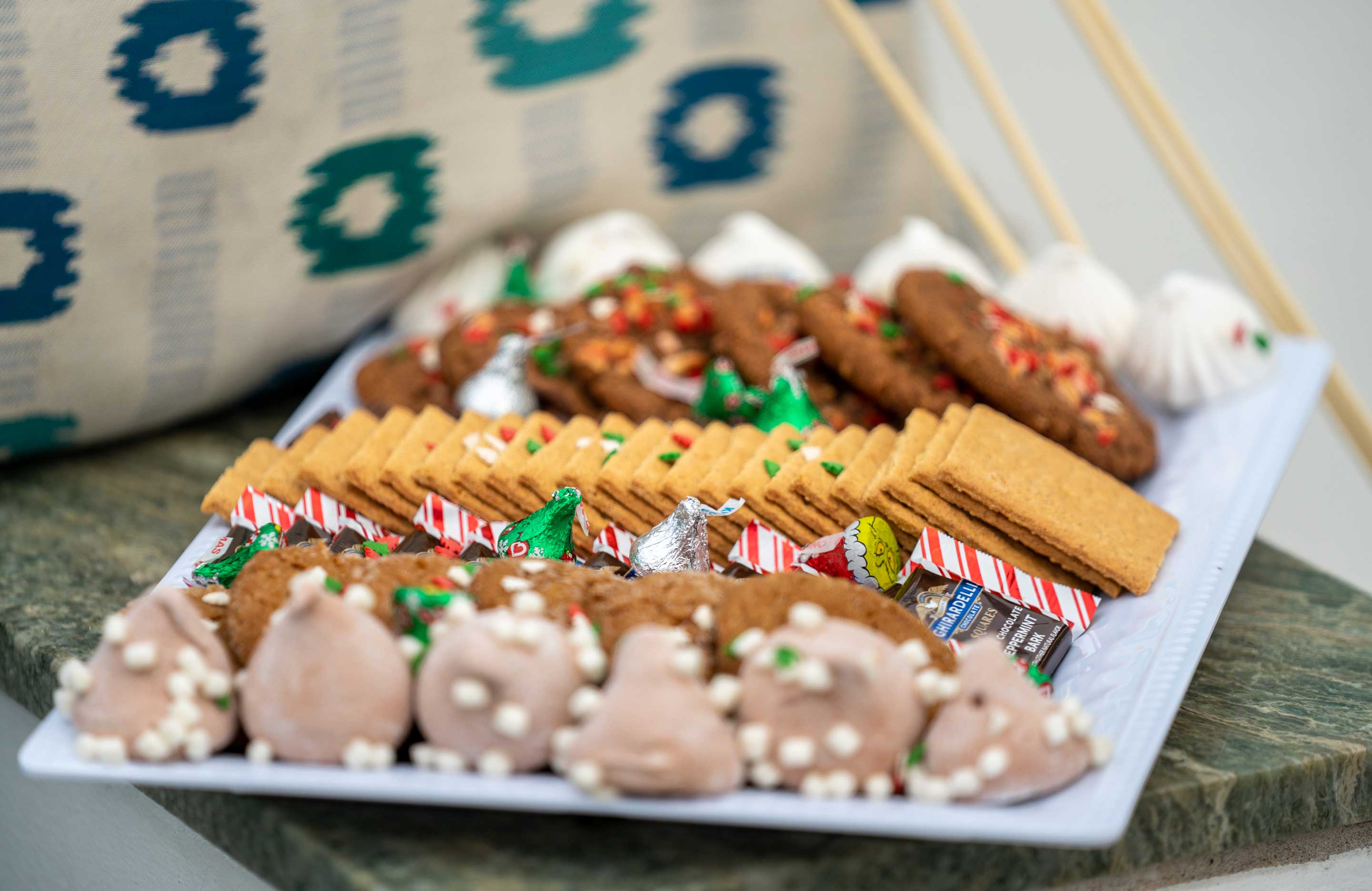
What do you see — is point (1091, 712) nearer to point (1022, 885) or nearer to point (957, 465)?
point (1022, 885)

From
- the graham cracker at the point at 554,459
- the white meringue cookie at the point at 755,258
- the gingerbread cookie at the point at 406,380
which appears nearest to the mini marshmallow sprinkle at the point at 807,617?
the graham cracker at the point at 554,459

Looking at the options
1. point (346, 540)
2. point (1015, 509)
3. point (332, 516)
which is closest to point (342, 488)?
point (332, 516)

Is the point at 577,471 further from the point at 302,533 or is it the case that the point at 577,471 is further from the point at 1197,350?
the point at 1197,350

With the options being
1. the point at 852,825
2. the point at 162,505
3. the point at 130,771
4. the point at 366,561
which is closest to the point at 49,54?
the point at 162,505

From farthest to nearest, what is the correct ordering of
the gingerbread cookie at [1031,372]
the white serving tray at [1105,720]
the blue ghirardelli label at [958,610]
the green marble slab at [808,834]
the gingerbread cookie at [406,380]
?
the gingerbread cookie at [406,380], the gingerbread cookie at [1031,372], the blue ghirardelli label at [958,610], the green marble slab at [808,834], the white serving tray at [1105,720]

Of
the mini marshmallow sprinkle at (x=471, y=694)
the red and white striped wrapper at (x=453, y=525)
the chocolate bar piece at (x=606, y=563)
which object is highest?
the mini marshmallow sprinkle at (x=471, y=694)

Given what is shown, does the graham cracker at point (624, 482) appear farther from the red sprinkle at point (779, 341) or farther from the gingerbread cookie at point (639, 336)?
the red sprinkle at point (779, 341)
